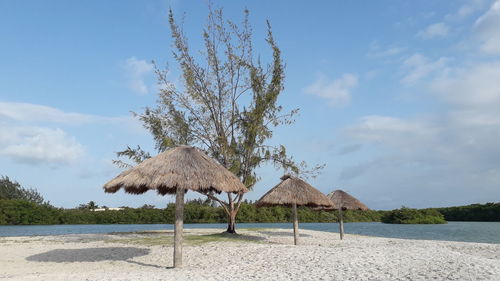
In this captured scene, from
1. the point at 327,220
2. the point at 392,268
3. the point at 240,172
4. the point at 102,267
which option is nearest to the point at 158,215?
the point at 327,220


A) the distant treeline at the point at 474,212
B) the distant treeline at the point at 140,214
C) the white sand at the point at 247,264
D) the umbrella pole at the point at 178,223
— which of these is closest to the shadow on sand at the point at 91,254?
the white sand at the point at 247,264

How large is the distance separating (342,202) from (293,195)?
519 centimetres

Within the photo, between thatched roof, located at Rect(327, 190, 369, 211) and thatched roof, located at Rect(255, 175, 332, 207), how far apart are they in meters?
3.72

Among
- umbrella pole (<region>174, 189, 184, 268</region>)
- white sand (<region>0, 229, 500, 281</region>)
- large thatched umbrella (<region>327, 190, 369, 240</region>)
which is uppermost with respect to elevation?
large thatched umbrella (<region>327, 190, 369, 240</region>)

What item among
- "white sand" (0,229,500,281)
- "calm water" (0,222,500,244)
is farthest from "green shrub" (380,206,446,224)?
"white sand" (0,229,500,281)

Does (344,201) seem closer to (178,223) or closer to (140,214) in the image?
(178,223)

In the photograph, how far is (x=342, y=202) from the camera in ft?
65.8

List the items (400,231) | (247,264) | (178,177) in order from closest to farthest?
(178,177) < (247,264) < (400,231)

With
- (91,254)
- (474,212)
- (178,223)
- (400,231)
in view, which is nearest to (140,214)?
(400,231)

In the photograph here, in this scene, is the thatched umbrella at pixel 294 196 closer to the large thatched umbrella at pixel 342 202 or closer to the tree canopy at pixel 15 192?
the large thatched umbrella at pixel 342 202

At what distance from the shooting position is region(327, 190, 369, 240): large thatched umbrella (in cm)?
1994

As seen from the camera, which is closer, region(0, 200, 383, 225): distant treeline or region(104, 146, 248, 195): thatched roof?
region(104, 146, 248, 195): thatched roof

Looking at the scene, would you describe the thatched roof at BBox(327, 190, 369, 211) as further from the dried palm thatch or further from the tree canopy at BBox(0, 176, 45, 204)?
the tree canopy at BBox(0, 176, 45, 204)

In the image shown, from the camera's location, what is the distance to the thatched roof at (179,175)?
9.81 meters
